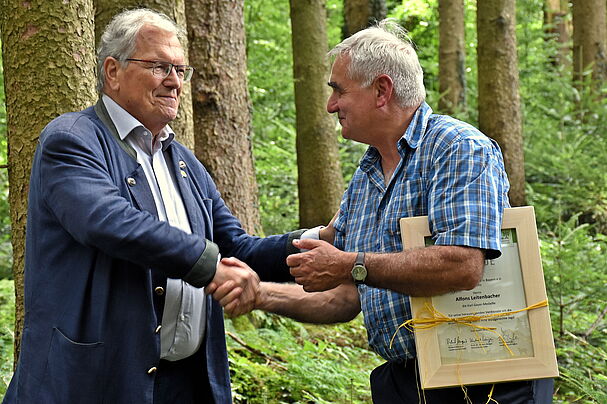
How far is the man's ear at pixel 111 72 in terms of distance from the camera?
130 inches

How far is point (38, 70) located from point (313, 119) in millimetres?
6216

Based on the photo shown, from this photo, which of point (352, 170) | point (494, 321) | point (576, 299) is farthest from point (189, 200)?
point (352, 170)

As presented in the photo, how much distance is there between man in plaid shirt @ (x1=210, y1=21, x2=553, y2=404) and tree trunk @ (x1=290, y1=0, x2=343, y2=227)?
19.6ft

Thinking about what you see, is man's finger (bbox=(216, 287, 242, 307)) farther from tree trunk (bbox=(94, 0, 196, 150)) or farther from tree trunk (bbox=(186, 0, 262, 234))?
tree trunk (bbox=(186, 0, 262, 234))

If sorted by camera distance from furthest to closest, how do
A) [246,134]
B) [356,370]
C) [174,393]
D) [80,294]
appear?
[246,134] → [356,370] → [174,393] → [80,294]

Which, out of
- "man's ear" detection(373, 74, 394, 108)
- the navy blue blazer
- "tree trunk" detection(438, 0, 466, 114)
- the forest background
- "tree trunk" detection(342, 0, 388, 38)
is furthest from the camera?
"tree trunk" detection(438, 0, 466, 114)

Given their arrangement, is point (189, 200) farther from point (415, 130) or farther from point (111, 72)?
point (415, 130)

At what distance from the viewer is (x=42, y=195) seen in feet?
A: 9.61

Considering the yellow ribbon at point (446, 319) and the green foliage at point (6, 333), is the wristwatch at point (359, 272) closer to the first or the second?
the yellow ribbon at point (446, 319)

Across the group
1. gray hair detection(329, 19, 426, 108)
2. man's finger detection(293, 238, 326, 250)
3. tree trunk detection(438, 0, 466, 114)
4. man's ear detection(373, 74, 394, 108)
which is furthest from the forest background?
man's finger detection(293, 238, 326, 250)

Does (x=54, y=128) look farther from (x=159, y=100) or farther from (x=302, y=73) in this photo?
(x=302, y=73)

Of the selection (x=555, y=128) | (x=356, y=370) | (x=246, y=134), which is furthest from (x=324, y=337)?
(x=555, y=128)

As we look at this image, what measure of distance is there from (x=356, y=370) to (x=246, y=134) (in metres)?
2.36

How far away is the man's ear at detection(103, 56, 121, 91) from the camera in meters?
3.30
